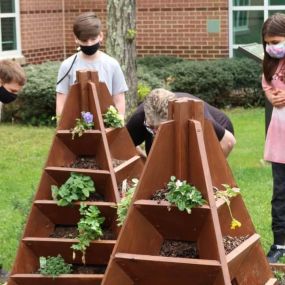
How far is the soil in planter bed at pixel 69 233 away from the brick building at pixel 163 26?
11596mm

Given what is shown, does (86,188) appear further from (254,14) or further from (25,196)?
(254,14)

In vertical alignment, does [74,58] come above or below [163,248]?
above

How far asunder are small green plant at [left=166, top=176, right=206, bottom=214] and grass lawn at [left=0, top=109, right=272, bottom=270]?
2765 millimetres

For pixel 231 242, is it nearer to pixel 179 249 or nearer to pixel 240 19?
pixel 179 249

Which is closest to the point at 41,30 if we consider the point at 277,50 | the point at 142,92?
the point at 142,92

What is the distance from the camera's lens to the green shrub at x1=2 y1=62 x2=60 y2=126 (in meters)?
13.6

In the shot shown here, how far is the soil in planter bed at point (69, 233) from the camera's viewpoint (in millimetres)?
4875

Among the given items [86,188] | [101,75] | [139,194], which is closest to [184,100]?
[139,194]

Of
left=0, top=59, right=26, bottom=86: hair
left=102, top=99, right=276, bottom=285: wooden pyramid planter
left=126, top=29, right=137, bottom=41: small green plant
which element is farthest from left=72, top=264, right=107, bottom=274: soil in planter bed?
left=126, top=29, right=137, bottom=41: small green plant

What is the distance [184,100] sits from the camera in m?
3.63

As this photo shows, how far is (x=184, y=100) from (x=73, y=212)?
4.96 ft

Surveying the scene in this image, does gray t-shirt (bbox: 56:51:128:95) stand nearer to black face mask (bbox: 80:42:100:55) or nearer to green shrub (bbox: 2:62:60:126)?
black face mask (bbox: 80:42:100:55)

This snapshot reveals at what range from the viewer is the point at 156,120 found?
5195mm

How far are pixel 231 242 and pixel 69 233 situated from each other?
1.42 metres
